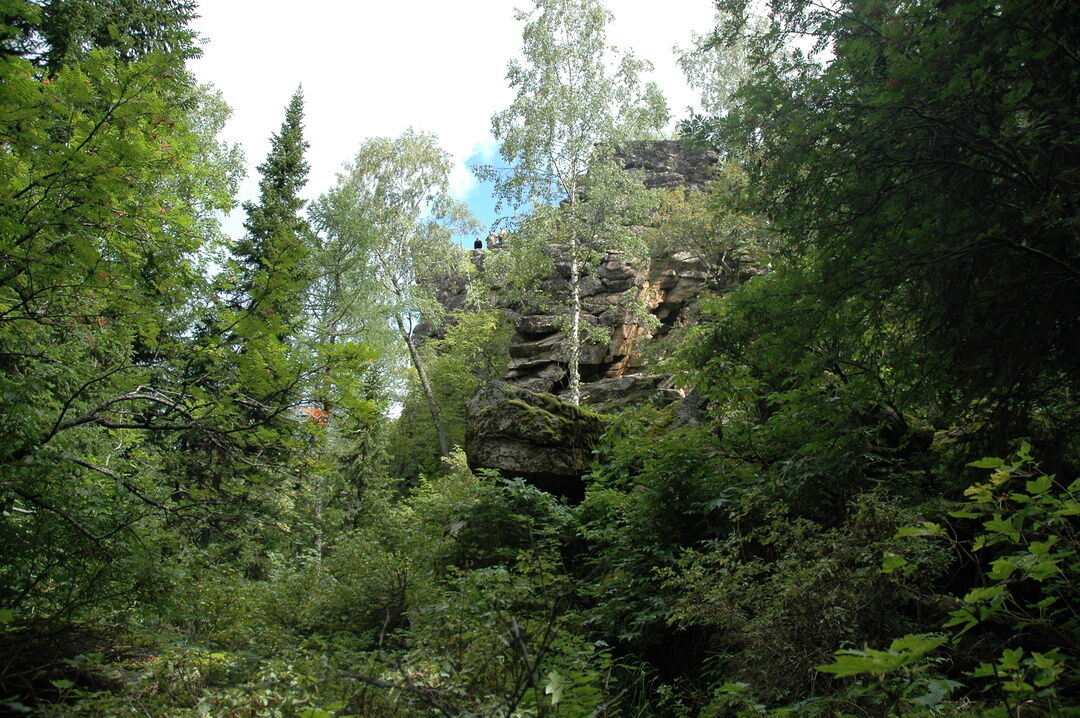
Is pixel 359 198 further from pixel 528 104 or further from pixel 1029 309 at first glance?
pixel 1029 309

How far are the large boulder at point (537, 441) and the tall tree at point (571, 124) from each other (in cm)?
809

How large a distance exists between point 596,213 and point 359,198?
30.3ft

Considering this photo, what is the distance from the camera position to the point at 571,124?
1770 cm

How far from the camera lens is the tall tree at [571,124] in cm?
1744

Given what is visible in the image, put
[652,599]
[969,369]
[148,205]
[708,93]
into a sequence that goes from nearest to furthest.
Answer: [148,205]
[969,369]
[652,599]
[708,93]

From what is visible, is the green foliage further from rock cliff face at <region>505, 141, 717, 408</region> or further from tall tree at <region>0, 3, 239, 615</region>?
tall tree at <region>0, 3, 239, 615</region>

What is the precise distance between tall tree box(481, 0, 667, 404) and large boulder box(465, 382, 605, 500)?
809 centimetres

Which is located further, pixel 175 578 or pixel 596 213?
pixel 596 213

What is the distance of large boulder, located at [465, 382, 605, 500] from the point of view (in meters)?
8.28

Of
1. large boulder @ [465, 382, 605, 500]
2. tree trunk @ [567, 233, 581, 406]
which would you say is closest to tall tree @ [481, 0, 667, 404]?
tree trunk @ [567, 233, 581, 406]

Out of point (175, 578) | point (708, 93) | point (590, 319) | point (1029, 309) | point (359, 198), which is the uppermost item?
point (708, 93)

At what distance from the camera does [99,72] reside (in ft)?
10.5

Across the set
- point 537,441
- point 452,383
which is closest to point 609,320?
point 452,383

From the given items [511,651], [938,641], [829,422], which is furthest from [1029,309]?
[511,651]
